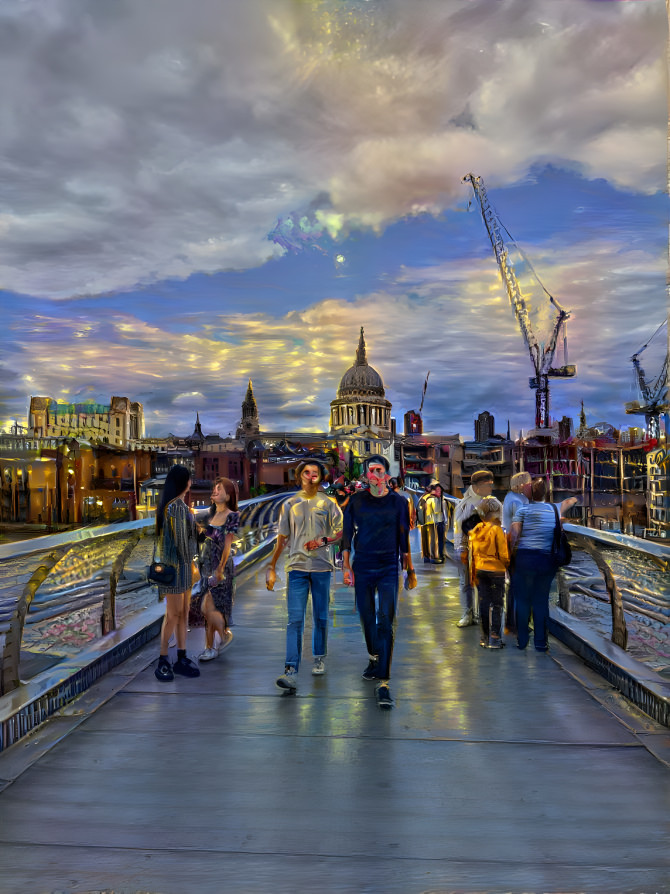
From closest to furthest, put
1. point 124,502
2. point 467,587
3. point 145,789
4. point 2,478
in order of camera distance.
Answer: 1. point 145,789
2. point 467,587
3. point 2,478
4. point 124,502

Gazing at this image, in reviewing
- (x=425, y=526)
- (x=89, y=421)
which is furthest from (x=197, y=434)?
(x=425, y=526)

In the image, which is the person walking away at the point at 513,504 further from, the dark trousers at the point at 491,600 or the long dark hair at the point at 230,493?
the long dark hair at the point at 230,493

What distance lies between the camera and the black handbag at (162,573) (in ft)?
17.7

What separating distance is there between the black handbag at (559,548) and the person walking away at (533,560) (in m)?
0.03

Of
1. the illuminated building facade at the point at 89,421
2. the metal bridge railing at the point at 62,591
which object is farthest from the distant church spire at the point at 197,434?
the metal bridge railing at the point at 62,591

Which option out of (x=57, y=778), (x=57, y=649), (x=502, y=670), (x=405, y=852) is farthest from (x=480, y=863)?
(x=57, y=649)

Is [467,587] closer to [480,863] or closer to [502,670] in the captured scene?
[502,670]

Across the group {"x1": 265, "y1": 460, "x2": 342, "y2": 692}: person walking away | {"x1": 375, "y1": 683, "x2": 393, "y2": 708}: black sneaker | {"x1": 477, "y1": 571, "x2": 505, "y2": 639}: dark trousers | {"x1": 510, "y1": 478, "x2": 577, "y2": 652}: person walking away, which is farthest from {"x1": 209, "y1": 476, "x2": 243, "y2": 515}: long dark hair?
{"x1": 510, "y1": 478, "x2": 577, "y2": 652}: person walking away

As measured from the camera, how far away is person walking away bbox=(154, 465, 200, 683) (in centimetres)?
543

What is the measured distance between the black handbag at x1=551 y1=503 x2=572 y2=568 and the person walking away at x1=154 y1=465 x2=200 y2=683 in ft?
10.3

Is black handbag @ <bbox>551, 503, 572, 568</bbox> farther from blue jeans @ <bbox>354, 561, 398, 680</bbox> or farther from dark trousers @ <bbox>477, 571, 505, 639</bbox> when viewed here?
blue jeans @ <bbox>354, 561, 398, 680</bbox>

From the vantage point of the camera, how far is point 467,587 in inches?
298

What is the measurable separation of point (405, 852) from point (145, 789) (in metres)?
1.32

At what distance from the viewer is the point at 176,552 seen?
5.51m
